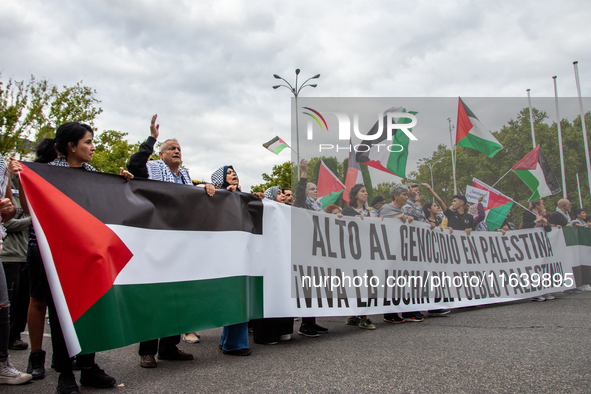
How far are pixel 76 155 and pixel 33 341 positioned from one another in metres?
1.38

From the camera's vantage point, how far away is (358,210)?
5996 millimetres

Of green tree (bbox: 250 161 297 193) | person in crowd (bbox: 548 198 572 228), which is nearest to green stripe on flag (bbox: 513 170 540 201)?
person in crowd (bbox: 548 198 572 228)

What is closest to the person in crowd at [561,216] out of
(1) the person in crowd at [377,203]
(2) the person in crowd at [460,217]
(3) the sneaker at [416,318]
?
(2) the person in crowd at [460,217]

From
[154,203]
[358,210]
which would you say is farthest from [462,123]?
[154,203]

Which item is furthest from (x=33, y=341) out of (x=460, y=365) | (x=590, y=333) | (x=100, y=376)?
(x=590, y=333)

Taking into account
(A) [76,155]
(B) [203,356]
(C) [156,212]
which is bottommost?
(B) [203,356]

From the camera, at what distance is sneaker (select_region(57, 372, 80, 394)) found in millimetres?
2604

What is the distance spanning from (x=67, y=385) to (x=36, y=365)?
58 cm

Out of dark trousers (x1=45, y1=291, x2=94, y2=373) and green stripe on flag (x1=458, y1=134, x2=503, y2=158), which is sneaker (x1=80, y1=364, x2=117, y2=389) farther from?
green stripe on flag (x1=458, y1=134, x2=503, y2=158)

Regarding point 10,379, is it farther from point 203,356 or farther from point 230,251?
point 230,251

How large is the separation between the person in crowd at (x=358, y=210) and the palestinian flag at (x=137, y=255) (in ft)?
5.33

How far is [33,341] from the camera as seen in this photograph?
9.92ft

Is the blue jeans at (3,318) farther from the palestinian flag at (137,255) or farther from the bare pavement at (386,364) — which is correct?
the palestinian flag at (137,255)

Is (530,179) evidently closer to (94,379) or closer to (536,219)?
(536,219)
